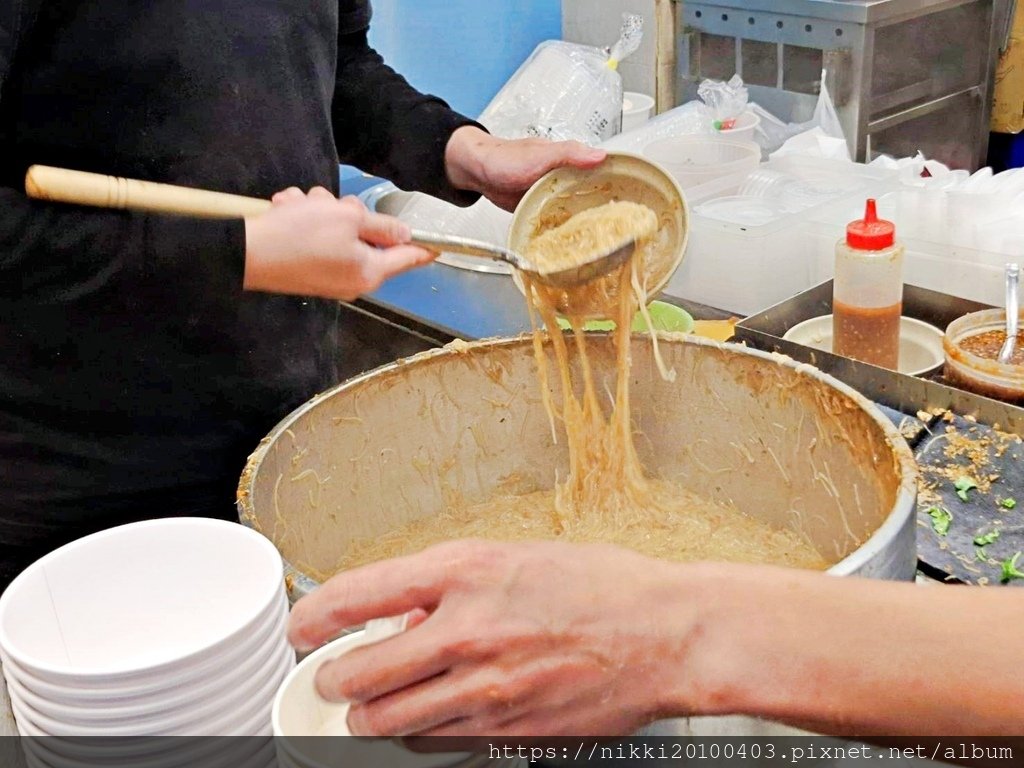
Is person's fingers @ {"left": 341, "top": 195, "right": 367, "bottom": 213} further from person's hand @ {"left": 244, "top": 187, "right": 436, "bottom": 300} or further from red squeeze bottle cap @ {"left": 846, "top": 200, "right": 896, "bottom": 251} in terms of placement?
red squeeze bottle cap @ {"left": 846, "top": 200, "right": 896, "bottom": 251}

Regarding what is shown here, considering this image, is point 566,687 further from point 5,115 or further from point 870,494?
point 5,115

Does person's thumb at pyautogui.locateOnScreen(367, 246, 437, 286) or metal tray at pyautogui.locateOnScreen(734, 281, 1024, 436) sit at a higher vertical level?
person's thumb at pyautogui.locateOnScreen(367, 246, 437, 286)

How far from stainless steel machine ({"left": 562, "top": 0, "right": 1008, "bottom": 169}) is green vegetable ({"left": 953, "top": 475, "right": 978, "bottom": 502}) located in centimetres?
170

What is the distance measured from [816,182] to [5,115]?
5.69 ft

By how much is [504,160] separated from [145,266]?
2.18ft

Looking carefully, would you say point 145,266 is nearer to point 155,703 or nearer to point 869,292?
point 155,703

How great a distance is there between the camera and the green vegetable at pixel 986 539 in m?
1.28

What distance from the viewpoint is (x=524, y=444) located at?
1539 millimetres

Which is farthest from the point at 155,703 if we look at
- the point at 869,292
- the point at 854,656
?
the point at 869,292

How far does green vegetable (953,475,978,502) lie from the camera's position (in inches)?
54.2

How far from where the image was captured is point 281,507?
124 centimetres

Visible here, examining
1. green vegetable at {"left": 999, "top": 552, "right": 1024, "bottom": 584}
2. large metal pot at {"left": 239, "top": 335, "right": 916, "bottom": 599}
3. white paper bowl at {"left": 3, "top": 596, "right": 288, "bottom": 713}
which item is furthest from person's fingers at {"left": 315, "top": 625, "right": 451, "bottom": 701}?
green vegetable at {"left": 999, "top": 552, "right": 1024, "bottom": 584}

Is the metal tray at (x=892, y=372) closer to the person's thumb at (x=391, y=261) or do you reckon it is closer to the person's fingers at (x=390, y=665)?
the person's thumb at (x=391, y=261)

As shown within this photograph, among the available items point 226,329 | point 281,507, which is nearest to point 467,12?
point 226,329
